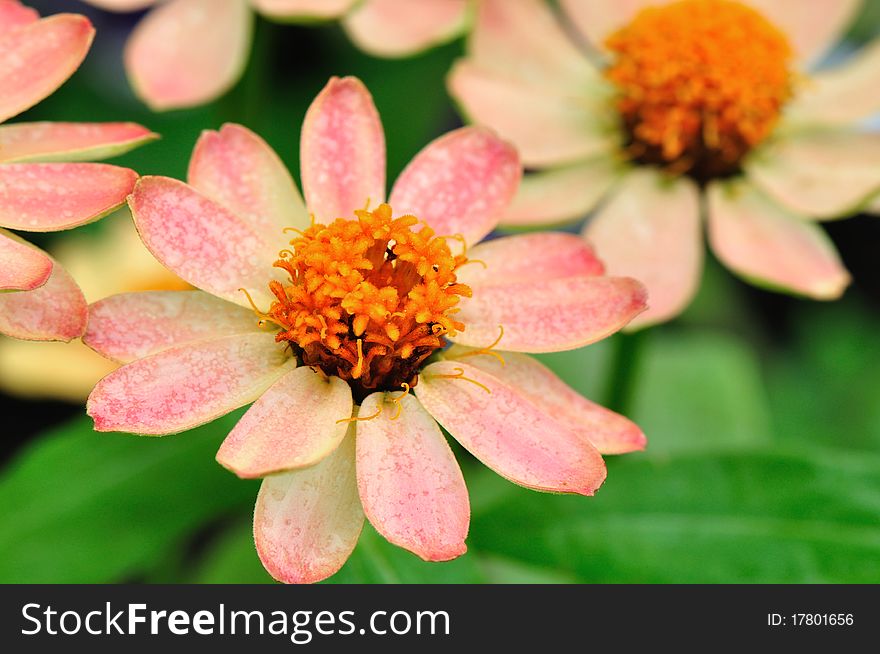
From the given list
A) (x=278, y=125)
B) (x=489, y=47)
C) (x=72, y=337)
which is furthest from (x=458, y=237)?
(x=278, y=125)

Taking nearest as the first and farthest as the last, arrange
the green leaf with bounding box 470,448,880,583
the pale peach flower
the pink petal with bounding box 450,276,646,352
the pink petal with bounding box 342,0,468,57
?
the pink petal with bounding box 450,276,646,352 → the green leaf with bounding box 470,448,880,583 → the pink petal with bounding box 342,0,468,57 → the pale peach flower

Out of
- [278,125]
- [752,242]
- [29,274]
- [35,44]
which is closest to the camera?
[29,274]

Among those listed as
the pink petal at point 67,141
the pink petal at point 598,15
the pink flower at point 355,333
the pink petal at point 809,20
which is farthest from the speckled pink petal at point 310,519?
the pink petal at point 809,20

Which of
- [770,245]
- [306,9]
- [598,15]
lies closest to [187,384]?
[306,9]

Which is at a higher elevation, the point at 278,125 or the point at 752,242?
the point at 752,242

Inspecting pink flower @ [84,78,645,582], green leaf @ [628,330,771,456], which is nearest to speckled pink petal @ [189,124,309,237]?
pink flower @ [84,78,645,582]

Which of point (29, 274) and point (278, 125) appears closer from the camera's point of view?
point (29, 274)

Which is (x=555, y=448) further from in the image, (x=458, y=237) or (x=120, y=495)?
(x=120, y=495)

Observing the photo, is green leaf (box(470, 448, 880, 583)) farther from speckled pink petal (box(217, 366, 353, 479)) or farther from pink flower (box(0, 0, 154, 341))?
pink flower (box(0, 0, 154, 341))
